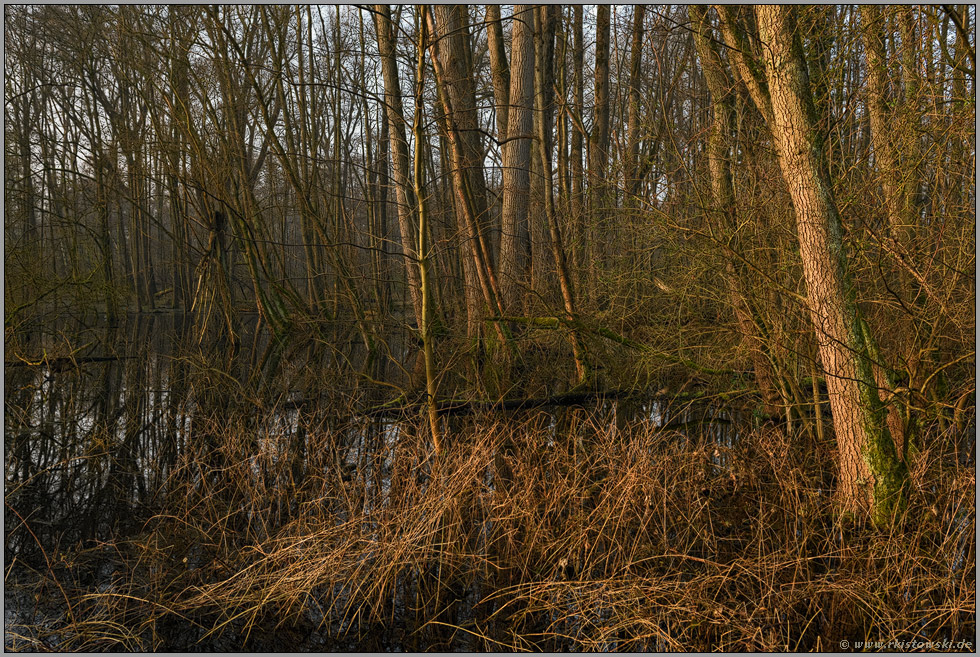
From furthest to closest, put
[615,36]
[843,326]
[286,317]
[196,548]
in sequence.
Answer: [615,36]
[286,317]
[196,548]
[843,326]

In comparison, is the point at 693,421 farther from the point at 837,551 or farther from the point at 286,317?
the point at 286,317

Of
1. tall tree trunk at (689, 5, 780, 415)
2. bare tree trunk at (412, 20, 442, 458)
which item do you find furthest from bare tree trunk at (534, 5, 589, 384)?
bare tree trunk at (412, 20, 442, 458)

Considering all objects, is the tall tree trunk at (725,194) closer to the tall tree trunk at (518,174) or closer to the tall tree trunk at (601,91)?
the tall tree trunk at (518,174)

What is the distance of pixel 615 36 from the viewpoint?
1777cm

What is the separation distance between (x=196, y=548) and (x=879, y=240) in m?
4.72

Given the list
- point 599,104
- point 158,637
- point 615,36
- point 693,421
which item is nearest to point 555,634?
point 158,637

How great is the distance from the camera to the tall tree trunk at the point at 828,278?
4609 mm

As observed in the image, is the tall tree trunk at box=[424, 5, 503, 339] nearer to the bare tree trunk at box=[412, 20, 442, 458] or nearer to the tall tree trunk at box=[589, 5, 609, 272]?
the bare tree trunk at box=[412, 20, 442, 458]

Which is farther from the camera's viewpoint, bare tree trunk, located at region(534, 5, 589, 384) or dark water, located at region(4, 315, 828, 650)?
bare tree trunk, located at region(534, 5, 589, 384)

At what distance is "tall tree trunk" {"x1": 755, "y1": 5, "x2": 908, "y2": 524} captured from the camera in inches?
181

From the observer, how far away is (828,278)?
15.1 ft

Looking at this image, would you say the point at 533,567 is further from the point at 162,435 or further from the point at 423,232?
the point at 162,435

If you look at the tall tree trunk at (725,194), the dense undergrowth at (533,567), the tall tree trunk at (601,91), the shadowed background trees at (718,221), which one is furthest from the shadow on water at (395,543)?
the tall tree trunk at (601,91)

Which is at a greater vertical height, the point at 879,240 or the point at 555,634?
the point at 879,240
